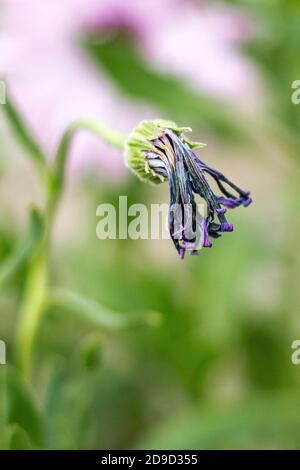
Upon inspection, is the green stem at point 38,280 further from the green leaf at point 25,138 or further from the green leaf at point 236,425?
the green leaf at point 236,425

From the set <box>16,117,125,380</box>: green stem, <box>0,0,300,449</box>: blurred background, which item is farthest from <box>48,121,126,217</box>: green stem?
<box>0,0,300,449</box>: blurred background

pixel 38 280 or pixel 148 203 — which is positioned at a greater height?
pixel 148 203

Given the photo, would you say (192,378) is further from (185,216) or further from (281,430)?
(185,216)

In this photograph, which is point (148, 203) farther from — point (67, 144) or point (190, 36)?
point (67, 144)

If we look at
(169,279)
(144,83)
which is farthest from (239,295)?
(144,83)

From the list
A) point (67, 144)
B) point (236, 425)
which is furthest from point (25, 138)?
point (236, 425)

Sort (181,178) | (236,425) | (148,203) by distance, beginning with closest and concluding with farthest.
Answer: (181,178) < (236,425) < (148,203)

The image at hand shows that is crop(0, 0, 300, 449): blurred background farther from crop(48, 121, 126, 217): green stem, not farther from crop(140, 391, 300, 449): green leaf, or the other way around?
crop(48, 121, 126, 217): green stem
